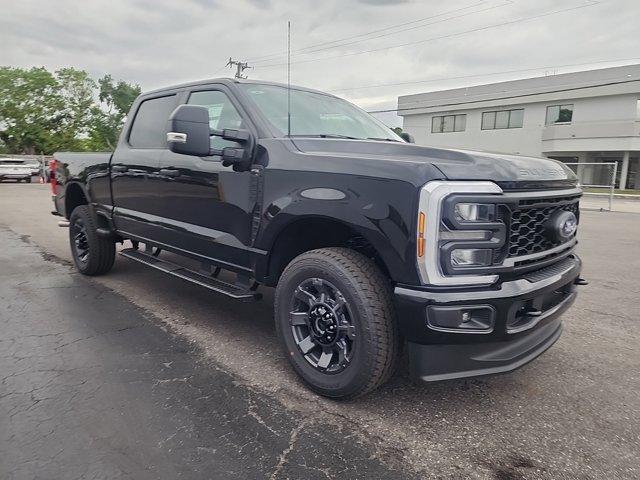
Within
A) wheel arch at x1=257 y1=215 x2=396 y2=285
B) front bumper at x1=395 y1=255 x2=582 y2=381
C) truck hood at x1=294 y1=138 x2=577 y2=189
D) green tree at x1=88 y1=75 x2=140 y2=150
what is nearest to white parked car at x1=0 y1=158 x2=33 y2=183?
green tree at x1=88 y1=75 x2=140 y2=150

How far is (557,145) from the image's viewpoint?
1296 inches

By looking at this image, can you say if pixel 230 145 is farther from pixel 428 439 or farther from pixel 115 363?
pixel 428 439

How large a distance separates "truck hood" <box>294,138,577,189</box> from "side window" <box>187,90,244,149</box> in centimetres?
66

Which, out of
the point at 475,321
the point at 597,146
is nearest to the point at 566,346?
the point at 475,321

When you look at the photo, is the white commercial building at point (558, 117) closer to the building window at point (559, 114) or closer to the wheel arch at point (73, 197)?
the building window at point (559, 114)

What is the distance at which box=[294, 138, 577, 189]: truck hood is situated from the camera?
249 cm

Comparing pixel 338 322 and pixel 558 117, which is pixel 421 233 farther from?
pixel 558 117

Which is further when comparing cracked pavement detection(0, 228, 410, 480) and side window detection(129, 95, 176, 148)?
side window detection(129, 95, 176, 148)

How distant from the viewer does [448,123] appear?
1523 inches

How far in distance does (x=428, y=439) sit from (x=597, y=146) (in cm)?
3461

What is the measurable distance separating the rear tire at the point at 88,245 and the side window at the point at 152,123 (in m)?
1.18

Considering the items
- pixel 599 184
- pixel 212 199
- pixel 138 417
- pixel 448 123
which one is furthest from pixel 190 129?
pixel 448 123

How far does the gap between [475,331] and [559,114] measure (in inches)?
1407

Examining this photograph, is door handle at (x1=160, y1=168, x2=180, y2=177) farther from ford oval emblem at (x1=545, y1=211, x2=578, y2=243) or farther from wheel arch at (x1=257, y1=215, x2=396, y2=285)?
ford oval emblem at (x1=545, y1=211, x2=578, y2=243)
